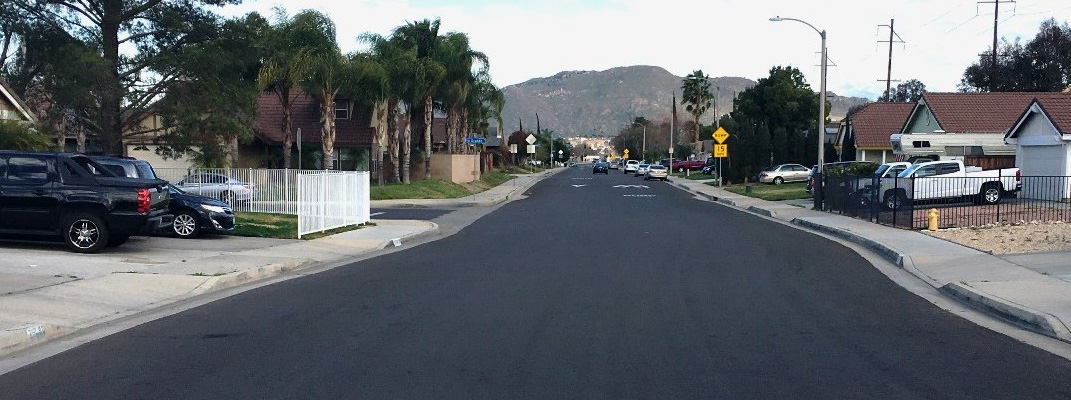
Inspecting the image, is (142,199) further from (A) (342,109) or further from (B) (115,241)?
(A) (342,109)

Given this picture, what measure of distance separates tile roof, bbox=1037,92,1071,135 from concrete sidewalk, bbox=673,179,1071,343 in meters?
7.79

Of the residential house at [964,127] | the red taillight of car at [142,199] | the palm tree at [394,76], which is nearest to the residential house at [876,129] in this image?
the residential house at [964,127]

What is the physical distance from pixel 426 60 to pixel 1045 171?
1161 inches

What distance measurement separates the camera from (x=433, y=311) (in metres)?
12.2

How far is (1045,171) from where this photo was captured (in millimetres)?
32375

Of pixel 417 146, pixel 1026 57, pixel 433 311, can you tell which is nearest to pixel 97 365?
pixel 433 311

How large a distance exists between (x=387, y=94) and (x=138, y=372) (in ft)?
126

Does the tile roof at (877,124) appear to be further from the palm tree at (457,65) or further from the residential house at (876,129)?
the palm tree at (457,65)

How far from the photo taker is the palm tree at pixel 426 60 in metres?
51.1

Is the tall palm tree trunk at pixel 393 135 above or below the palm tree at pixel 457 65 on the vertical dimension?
below

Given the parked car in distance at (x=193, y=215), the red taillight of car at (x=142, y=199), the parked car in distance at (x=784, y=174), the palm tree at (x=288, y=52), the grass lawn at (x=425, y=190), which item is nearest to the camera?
the red taillight of car at (x=142, y=199)

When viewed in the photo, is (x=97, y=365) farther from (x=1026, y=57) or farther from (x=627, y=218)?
(x=1026, y=57)

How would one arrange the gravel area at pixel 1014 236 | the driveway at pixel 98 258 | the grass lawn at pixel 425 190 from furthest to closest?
the grass lawn at pixel 425 190 < the gravel area at pixel 1014 236 < the driveway at pixel 98 258

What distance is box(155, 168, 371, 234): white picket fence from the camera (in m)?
25.0
